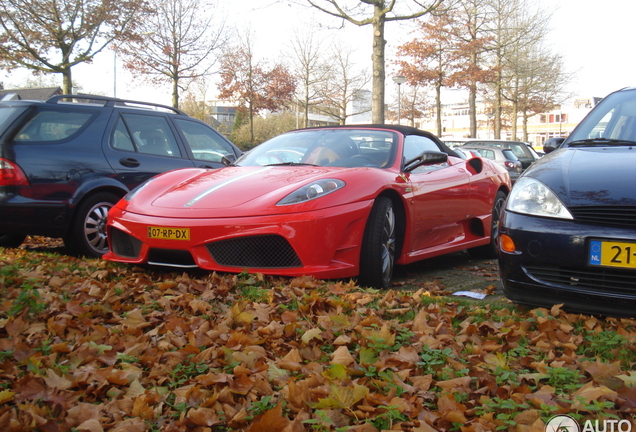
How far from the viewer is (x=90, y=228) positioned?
18.8 ft

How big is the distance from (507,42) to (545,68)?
6.76 metres

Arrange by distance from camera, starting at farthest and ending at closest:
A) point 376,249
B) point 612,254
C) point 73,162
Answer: point 73,162 → point 376,249 → point 612,254

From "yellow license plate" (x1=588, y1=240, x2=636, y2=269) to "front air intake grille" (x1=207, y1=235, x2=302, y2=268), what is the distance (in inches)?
70.2

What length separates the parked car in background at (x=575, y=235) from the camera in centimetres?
304

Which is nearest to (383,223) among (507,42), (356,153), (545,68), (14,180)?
(356,153)

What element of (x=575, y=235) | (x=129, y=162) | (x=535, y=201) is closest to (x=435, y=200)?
(x=535, y=201)

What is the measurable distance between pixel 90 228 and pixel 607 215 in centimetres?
456

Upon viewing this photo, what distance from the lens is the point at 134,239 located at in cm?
441

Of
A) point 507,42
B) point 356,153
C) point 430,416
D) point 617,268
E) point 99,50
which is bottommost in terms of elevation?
point 430,416

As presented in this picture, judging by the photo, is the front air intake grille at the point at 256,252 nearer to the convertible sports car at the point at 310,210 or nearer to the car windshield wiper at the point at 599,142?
the convertible sports car at the point at 310,210

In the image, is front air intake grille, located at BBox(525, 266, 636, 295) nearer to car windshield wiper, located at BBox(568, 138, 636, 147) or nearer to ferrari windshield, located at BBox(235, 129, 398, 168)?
car windshield wiper, located at BBox(568, 138, 636, 147)

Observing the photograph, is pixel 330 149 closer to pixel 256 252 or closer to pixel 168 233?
pixel 256 252

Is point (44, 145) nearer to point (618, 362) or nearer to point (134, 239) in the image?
point (134, 239)

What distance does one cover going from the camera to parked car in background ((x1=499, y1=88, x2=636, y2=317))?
304cm
